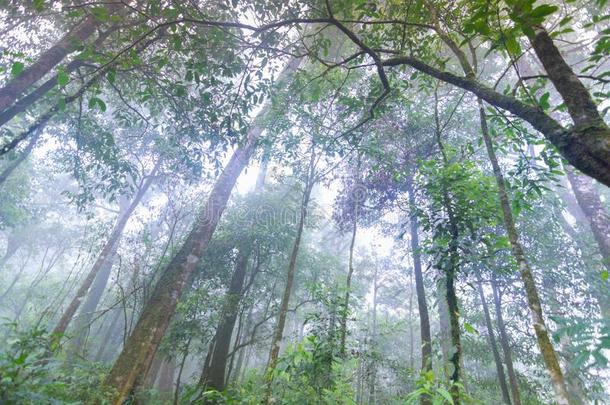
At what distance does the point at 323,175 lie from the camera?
8.52 m

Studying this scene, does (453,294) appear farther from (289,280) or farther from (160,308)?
(160,308)

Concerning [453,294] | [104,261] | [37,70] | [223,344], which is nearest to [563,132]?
[453,294]

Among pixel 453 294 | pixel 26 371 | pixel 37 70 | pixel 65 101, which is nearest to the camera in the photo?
pixel 26 371

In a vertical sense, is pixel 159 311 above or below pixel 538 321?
above

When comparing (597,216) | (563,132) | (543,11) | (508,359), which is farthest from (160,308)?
(597,216)

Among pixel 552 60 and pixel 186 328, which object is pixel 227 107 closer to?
pixel 552 60

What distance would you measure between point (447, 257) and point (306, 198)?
4.38m

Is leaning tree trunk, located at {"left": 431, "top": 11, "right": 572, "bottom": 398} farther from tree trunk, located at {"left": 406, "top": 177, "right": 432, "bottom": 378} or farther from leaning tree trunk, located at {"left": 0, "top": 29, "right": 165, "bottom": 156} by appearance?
tree trunk, located at {"left": 406, "top": 177, "right": 432, "bottom": 378}

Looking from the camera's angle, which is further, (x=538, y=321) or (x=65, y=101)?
(x=65, y=101)

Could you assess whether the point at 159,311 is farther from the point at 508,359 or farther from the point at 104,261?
the point at 508,359

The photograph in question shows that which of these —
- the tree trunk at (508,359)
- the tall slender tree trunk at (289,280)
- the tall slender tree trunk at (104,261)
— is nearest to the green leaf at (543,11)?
the tall slender tree trunk at (289,280)

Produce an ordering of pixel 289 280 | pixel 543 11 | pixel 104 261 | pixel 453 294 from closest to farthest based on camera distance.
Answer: pixel 543 11 → pixel 453 294 → pixel 289 280 → pixel 104 261

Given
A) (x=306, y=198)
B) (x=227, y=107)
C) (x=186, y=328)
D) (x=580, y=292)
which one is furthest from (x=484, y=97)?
(x=580, y=292)

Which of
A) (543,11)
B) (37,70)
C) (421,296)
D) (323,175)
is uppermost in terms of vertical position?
(323,175)
